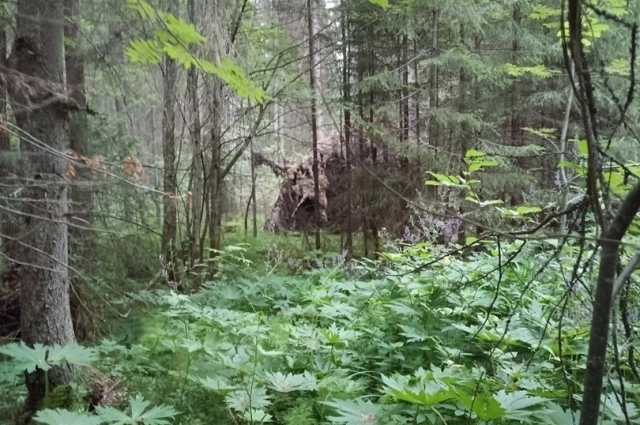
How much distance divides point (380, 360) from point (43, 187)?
7.94 feet

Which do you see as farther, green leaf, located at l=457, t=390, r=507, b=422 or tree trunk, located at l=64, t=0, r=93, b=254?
tree trunk, located at l=64, t=0, r=93, b=254

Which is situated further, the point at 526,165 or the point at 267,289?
the point at 526,165

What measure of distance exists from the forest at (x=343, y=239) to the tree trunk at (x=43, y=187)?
15 millimetres

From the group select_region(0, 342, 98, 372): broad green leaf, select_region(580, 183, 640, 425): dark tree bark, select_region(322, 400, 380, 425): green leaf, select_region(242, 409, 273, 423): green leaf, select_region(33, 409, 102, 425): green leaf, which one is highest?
select_region(580, 183, 640, 425): dark tree bark

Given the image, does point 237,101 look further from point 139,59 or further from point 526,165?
point 139,59

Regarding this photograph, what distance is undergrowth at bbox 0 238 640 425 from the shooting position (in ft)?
6.61

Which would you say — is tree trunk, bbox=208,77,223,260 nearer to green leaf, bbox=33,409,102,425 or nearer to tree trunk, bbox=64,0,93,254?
tree trunk, bbox=64,0,93,254

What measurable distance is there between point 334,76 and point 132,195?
231 inches

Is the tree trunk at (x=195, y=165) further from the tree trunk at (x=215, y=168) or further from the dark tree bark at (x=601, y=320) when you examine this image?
the dark tree bark at (x=601, y=320)

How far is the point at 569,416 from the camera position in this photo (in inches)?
62.1

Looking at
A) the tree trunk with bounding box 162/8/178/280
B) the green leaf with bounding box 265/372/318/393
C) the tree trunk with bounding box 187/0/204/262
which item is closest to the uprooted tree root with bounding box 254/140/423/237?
the tree trunk with bounding box 187/0/204/262

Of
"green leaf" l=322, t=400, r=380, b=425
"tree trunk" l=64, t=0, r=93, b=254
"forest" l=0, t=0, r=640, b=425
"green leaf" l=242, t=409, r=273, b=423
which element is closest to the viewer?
"forest" l=0, t=0, r=640, b=425

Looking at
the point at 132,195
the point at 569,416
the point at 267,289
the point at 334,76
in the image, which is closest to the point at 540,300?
the point at 569,416

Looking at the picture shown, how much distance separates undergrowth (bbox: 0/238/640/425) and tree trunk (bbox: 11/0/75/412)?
1.23 ft
